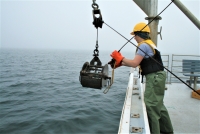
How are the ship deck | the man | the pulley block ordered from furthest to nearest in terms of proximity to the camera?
the ship deck, the pulley block, the man

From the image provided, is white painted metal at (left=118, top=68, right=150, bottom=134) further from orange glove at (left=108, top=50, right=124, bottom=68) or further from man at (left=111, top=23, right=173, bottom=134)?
orange glove at (left=108, top=50, right=124, bottom=68)

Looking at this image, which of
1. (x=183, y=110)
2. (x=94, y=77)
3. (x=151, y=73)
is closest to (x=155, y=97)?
(x=151, y=73)

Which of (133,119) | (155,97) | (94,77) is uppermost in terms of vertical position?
(94,77)

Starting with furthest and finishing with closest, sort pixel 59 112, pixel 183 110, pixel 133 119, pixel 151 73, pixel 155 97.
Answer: pixel 59 112
pixel 183 110
pixel 151 73
pixel 155 97
pixel 133 119

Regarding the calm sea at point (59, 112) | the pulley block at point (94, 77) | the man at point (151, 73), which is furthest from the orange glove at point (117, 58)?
the calm sea at point (59, 112)

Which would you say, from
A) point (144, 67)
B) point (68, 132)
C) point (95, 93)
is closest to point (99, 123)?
point (68, 132)

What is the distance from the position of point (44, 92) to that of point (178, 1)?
25.9ft

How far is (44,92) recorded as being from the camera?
918 cm

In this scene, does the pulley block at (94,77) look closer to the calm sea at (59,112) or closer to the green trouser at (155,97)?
the green trouser at (155,97)

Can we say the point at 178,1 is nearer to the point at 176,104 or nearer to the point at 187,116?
the point at 187,116

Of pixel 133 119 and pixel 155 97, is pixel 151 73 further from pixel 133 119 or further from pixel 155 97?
pixel 133 119

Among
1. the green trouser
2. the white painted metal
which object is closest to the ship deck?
the green trouser

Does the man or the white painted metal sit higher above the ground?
the man

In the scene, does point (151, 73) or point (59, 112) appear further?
point (59, 112)
